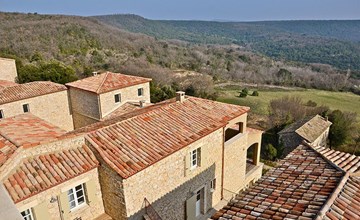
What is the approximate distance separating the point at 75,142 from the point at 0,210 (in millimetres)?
5880

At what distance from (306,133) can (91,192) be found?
93.0ft

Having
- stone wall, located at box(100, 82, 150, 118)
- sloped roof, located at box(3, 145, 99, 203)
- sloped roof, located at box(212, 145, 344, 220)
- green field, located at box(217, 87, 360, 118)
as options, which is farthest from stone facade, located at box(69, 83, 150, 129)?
green field, located at box(217, 87, 360, 118)

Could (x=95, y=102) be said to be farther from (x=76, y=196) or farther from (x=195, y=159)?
(x=76, y=196)

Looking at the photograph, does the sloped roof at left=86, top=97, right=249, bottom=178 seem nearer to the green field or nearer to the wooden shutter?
the wooden shutter

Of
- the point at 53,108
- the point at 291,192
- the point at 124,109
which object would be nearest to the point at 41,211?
the point at 291,192

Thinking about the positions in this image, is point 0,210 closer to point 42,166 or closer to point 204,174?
point 42,166

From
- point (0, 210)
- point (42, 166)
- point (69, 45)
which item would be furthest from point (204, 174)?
point (69, 45)

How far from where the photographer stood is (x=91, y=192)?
10.7 metres

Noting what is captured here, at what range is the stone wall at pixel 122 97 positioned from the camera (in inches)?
861

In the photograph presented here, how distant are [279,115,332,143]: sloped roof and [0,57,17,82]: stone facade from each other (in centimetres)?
3641

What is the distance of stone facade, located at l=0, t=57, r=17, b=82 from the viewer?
3500cm

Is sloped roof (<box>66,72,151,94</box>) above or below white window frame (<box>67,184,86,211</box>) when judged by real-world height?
above

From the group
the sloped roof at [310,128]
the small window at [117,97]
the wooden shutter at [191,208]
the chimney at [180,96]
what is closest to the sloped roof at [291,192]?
the wooden shutter at [191,208]

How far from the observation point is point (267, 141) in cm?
3756
